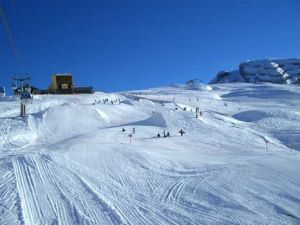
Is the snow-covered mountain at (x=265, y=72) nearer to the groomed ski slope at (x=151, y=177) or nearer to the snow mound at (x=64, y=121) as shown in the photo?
the snow mound at (x=64, y=121)

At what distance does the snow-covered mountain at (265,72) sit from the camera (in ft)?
448

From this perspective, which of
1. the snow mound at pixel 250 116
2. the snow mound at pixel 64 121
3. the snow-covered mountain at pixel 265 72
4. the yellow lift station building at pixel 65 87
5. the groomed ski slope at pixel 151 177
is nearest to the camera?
the groomed ski slope at pixel 151 177

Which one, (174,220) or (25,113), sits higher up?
(25,113)

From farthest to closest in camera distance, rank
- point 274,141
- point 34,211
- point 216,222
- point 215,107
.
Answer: point 215,107 < point 274,141 < point 34,211 < point 216,222

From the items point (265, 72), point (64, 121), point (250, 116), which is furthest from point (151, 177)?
point (265, 72)

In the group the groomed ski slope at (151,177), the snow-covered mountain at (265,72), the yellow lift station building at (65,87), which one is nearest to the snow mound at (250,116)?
the groomed ski slope at (151,177)

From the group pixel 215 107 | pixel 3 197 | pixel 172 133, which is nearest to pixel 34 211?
pixel 3 197

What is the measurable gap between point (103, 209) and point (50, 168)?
460 centimetres

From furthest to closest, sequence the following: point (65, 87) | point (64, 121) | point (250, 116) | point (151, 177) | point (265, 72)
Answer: point (265, 72) → point (65, 87) → point (250, 116) → point (64, 121) → point (151, 177)

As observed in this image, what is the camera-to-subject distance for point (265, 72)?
468ft

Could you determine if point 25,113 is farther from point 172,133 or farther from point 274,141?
point 274,141

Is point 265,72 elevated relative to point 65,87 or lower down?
elevated

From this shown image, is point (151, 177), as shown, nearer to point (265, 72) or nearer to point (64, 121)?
point (64, 121)

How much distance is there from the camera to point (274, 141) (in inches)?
935
